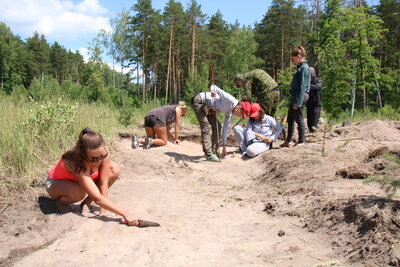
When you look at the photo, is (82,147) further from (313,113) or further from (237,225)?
(313,113)

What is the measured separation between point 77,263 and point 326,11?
22826mm

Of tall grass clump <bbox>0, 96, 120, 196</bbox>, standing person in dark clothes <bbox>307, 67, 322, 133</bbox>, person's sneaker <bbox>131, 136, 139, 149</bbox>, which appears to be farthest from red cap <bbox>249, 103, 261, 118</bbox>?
tall grass clump <bbox>0, 96, 120, 196</bbox>

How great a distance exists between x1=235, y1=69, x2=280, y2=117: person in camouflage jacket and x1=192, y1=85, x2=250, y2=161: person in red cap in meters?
1.28

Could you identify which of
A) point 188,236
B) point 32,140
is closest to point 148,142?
point 32,140

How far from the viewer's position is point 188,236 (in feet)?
10.5

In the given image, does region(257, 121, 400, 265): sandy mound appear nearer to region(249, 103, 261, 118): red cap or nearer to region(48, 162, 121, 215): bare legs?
region(249, 103, 261, 118): red cap

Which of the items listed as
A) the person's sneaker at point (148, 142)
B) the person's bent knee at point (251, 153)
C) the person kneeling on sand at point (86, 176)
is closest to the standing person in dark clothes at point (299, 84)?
the person's bent knee at point (251, 153)

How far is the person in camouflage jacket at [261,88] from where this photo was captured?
8.00 m

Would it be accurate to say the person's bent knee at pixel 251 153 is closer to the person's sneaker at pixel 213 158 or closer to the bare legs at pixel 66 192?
the person's sneaker at pixel 213 158

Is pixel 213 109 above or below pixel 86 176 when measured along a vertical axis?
above

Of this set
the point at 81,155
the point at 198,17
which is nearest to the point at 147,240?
the point at 81,155

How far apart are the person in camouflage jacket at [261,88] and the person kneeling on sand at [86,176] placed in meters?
4.90

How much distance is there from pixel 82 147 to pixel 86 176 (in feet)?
0.94

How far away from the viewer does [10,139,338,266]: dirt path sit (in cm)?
273
